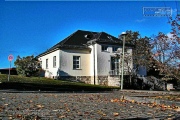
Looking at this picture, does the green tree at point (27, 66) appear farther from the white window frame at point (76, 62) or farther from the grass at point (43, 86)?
the grass at point (43, 86)

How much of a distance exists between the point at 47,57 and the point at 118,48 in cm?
1020

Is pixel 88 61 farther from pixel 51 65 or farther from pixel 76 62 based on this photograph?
pixel 51 65

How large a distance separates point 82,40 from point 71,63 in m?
4.55

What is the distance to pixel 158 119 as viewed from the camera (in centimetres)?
635

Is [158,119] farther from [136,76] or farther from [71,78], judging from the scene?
[136,76]

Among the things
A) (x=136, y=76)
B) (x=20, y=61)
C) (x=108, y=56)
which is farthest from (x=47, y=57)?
(x=136, y=76)

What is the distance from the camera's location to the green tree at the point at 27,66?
32.2m

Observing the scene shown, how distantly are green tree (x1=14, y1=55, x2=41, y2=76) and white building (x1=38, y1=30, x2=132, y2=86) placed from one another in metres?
2.14

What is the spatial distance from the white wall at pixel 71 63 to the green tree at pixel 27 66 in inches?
188

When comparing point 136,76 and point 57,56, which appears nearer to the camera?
point 57,56

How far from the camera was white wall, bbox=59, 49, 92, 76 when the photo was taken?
30.3 metres

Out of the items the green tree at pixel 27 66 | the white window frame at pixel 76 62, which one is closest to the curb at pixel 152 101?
the white window frame at pixel 76 62

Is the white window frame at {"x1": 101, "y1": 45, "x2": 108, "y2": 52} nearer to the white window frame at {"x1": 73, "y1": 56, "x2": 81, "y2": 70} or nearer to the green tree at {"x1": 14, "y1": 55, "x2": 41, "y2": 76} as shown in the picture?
the white window frame at {"x1": 73, "y1": 56, "x2": 81, "y2": 70}

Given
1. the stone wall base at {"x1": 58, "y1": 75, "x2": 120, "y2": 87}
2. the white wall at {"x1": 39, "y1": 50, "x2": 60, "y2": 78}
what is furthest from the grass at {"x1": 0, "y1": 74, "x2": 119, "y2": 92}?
the white wall at {"x1": 39, "y1": 50, "x2": 60, "y2": 78}
